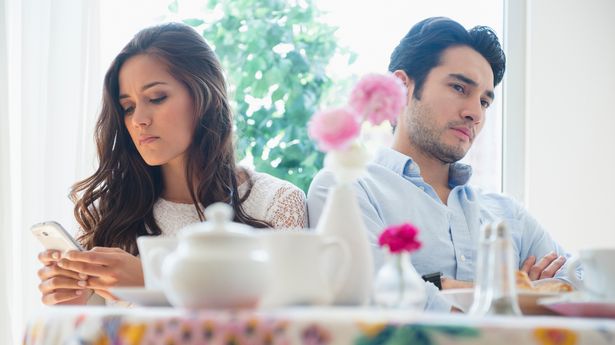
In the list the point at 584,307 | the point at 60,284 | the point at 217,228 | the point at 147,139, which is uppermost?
the point at 147,139

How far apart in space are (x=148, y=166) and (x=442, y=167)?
75cm

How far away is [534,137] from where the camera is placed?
265cm

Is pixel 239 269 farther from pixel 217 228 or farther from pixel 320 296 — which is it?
pixel 320 296

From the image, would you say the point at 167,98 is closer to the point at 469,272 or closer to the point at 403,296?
the point at 469,272

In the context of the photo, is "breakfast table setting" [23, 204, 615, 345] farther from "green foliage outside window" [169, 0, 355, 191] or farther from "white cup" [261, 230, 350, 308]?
"green foliage outside window" [169, 0, 355, 191]

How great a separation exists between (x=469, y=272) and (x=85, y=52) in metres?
1.21

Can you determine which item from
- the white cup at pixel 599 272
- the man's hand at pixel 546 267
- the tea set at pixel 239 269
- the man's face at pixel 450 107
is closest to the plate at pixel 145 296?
the tea set at pixel 239 269

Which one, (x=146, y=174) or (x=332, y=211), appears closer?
(x=332, y=211)

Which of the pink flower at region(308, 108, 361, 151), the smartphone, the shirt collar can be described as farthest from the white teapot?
the shirt collar

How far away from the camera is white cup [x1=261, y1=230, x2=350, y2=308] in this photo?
3.34 feet

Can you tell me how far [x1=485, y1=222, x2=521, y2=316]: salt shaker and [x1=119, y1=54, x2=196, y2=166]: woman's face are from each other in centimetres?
113

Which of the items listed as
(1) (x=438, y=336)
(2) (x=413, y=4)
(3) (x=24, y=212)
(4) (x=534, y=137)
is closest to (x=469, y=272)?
(4) (x=534, y=137)

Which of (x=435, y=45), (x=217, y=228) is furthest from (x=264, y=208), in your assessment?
(x=217, y=228)

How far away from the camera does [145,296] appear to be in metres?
1.05
